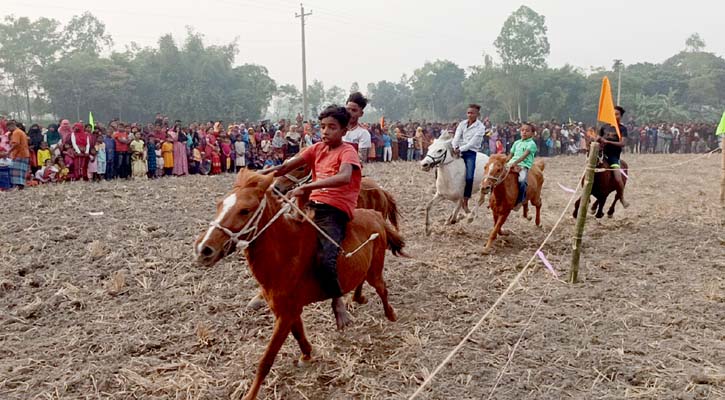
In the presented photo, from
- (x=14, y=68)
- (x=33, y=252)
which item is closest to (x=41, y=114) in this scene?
(x=14, y=68)

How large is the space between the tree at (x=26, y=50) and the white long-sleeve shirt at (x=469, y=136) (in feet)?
144

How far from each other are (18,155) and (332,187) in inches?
450

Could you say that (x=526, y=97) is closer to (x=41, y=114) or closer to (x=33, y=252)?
(x=41, y=114)

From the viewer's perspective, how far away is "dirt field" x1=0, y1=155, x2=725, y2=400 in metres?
4.41

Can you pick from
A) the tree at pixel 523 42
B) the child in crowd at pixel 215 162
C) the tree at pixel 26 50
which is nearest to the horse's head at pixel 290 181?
the child in crowd at pixel 215 162

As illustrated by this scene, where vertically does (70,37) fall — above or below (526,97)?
above

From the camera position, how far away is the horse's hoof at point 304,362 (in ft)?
15.6

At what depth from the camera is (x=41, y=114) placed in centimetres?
4319

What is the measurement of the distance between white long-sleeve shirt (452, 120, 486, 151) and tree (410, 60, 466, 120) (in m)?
61.9

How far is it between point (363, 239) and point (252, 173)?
1410 mm

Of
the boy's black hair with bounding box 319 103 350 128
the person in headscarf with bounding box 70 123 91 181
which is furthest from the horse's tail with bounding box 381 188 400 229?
the person in headscarf with bounding box 70 123 91 181

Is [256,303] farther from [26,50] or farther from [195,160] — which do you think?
[26,50]

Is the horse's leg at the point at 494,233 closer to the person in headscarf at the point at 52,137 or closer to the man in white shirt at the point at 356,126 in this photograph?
the man in white shirt at the point at 356,126

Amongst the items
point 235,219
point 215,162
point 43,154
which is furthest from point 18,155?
point 235,219
